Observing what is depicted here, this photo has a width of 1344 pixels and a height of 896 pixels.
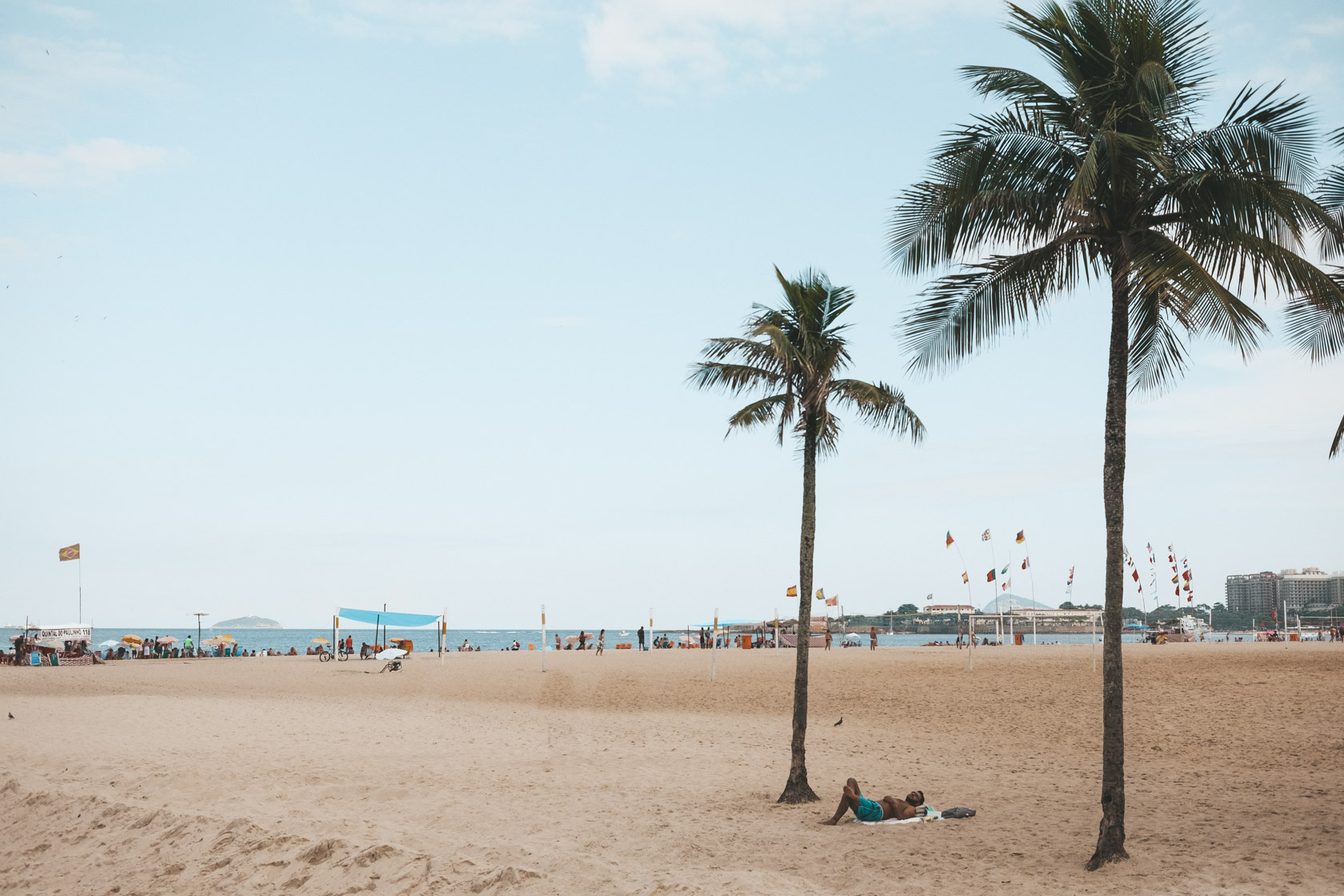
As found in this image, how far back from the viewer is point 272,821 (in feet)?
31.5

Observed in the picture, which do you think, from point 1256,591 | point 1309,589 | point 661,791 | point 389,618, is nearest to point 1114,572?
point 661,791

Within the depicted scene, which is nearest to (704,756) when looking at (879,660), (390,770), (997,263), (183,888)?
(390,770)

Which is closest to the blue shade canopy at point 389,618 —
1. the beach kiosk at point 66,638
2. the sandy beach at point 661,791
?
the beach kiosk at point 66,638

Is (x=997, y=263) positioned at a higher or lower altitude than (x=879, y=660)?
higher

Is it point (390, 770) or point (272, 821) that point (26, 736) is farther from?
point (272, 821)

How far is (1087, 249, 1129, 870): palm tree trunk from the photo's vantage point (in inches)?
290

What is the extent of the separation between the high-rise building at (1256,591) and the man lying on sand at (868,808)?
189m

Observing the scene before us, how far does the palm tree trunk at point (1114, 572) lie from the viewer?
738cm

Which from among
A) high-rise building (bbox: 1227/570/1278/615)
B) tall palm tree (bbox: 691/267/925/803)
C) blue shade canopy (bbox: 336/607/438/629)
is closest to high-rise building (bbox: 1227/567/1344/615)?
high-rise building (bbox: 1227/570/1278/615)

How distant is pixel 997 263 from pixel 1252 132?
6.92ft

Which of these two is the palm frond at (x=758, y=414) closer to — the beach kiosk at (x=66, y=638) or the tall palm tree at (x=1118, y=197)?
the tall palm tree at (x=1118, y=197)

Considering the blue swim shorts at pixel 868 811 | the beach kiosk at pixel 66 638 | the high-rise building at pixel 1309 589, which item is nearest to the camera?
the blue swim shorts at pixel 868 811

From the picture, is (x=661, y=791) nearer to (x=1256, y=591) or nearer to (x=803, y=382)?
(x=803, y=382)

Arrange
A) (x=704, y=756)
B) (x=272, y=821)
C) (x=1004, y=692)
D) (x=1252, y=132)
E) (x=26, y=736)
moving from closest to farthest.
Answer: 1. (x=1252, y=132)
2. (x=272, y=821)
3. (x=704, y=756)
4. (x=26, y=736)
5. (x=1004, y=692)
